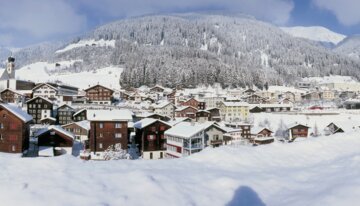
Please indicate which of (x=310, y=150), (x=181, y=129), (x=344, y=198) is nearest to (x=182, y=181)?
(x=344, y=198)

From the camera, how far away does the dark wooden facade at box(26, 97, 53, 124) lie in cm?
5794

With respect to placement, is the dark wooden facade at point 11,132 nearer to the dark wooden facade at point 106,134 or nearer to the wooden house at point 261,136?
the dark wooden facade at point 106,134

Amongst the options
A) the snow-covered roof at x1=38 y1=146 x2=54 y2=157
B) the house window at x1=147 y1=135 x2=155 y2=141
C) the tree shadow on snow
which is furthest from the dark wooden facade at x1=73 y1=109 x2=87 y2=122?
the tree shadow on snow

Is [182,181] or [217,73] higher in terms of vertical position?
[217,73]

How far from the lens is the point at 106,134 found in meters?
40.4

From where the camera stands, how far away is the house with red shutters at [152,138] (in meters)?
42.8

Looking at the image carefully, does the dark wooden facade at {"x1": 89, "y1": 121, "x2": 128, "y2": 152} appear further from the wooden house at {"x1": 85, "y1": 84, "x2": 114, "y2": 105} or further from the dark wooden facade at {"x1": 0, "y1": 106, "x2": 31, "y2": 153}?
the wooden house at {"x1": 85, "y1": 84, "x2": 114, "y2": 105}

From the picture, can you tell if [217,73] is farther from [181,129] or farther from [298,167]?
[298,167]

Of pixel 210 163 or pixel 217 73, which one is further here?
pixel 217 73

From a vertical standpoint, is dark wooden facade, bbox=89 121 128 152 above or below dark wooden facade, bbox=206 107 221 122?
below

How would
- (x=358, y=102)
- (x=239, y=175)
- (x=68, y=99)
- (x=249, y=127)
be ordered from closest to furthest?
(x=239, y=175)
(x=249, y=127)
(x=68, y=99)
(x=358, y=102)

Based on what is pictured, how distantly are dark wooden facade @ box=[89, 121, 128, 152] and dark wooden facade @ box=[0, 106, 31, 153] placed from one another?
786cm

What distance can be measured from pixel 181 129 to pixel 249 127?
64.9ft

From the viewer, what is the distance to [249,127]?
57.0 m
